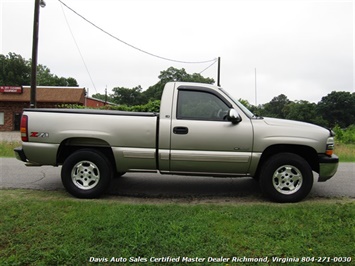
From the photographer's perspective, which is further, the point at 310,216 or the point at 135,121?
the point at 135,121

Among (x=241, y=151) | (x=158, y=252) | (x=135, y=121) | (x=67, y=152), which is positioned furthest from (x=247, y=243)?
(x=67, y=152)

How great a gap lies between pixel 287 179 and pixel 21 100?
3170cm

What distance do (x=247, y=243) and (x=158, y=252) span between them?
97 cm

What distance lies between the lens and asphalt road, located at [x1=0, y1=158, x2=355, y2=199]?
5.21 meters

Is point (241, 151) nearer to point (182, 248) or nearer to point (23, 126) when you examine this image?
point (182, 248)

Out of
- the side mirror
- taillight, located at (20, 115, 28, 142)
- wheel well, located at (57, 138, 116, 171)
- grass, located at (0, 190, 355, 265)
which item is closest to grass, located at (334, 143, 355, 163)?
grass, located at (0, 190, 355, 265)

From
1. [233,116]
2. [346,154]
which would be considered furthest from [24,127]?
[346,154]

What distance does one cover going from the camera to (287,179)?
4.62 meters

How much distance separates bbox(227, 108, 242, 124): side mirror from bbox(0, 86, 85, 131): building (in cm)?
2847

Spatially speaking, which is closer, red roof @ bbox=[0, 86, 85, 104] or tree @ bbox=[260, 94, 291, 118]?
red roof @ bbox=[0, 86, 85, 104]

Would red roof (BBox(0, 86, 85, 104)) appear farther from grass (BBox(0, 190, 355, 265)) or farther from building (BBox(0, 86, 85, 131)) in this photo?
grass (BBox(0, 190, 355, 265))

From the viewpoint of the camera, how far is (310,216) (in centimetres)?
381

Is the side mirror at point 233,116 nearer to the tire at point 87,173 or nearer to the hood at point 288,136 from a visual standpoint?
the hood at point 288,136

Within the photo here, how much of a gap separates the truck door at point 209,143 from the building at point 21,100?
28.1 metres
